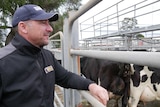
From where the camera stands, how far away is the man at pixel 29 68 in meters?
1.35

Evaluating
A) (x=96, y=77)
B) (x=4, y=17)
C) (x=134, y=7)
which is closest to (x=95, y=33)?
(x=134, y=7)

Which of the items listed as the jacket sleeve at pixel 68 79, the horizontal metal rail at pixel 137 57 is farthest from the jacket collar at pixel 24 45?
the horizontal metal rail at pixel 137 57

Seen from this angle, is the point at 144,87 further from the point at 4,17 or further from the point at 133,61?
the point at 4,17

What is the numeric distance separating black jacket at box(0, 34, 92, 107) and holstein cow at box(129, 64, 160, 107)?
1834mm

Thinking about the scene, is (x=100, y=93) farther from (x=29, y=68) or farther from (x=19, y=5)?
(x=19, y=5)

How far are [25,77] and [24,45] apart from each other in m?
0.17

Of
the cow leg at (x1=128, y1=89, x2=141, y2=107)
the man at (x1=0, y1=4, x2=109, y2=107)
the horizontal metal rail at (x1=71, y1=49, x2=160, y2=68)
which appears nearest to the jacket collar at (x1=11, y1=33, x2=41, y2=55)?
the man at (x1=0, y1=4, x2=109, y2=107)

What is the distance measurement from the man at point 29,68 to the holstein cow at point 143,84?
181 centimetres

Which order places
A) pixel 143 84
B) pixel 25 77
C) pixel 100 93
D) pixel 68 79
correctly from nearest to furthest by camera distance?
pixel 100 93, pixel 25 77, pixel 68 79, pixel 143 84

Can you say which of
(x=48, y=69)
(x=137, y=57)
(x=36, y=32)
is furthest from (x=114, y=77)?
(x=137, y=57)

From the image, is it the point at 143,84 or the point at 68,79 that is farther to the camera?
the point at 143,84

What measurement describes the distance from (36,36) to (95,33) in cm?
812

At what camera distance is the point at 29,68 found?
1.42 meters

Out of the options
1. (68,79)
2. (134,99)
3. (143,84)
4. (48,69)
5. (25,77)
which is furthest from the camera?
(143,84)
